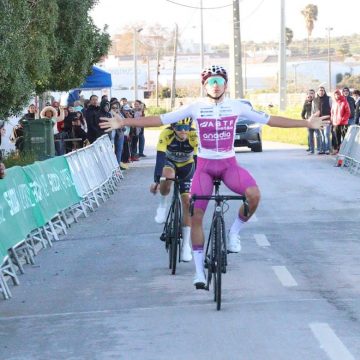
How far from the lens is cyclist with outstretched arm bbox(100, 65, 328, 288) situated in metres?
10.2

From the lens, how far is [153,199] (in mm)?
21750

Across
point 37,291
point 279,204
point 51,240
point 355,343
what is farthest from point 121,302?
point 279,204

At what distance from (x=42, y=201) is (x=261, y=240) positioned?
3206 millimetres

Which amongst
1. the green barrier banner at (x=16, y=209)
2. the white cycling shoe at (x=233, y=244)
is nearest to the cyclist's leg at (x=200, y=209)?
the white cycling shoe at (x=233, y=244)

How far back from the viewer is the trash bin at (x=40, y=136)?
2547cm

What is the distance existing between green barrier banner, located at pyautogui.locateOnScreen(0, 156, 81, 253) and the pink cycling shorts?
287 cm

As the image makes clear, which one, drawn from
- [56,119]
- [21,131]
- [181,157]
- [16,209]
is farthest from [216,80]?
[21,131]

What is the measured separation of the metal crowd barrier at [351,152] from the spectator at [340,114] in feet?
5.67

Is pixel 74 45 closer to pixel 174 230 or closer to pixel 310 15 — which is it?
pixel 174 230

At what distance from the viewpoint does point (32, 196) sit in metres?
14.7

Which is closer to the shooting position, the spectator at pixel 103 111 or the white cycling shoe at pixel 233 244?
the white cycling shoe at pixel 233 244

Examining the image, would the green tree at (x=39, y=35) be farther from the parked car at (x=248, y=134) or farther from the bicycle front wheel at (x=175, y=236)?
the parked car at (x=248, y=134)

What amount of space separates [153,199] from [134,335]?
12.9 m

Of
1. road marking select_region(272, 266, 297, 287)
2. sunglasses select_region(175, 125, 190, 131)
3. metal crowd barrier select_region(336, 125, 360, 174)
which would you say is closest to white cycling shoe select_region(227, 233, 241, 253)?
road marking select_region(272, 266, 297, 287)
